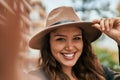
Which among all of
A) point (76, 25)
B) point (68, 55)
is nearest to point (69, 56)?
point (68, 55)

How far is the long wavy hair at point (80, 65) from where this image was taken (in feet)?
3.19

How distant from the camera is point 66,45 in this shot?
91 cm

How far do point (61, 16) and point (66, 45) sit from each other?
130mm

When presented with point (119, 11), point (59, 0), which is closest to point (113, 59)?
point (119, 11)

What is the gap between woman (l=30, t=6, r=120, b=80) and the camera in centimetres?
91

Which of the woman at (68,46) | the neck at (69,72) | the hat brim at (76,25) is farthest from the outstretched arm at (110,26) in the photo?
the neck at (69,72)

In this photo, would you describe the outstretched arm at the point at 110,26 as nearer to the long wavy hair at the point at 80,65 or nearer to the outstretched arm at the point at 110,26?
the outstretched arm at the point at 110,26

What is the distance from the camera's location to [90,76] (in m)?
1.03

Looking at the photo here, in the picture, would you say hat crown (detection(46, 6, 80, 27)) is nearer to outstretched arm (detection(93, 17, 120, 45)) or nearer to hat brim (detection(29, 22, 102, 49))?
hat brim (detection(29, 22, 102, 49))

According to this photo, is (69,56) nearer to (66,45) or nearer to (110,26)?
(66,45)

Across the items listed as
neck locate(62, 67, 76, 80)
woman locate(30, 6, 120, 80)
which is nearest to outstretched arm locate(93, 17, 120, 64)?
woman locate(30, 6, 120, 80)

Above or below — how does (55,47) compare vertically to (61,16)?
below

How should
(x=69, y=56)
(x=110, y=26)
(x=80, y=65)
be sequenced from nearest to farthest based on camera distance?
(x=110, y=26), (x=69, y=56), (x=80, y=65)

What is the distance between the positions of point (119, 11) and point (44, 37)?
1.25m
